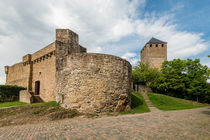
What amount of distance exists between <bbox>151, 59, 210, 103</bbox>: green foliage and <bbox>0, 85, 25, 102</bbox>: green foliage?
24.1 meters

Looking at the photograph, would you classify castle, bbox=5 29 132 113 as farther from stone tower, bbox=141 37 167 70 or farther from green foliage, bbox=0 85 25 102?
stone tower, bbox=141 37 167 70

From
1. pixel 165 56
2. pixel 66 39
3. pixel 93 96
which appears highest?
pixel 165 56

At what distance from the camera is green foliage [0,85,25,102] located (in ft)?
53.8

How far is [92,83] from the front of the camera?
335 inches

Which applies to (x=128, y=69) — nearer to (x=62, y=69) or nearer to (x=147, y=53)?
(x=62, y=69)

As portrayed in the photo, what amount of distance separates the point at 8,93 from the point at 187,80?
1116 inches

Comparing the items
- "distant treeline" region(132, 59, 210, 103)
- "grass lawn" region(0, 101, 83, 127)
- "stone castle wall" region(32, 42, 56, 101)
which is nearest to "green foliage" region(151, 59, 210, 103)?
"distant treeline" region(132, 59, 210, 103)

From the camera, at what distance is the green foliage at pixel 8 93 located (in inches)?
645

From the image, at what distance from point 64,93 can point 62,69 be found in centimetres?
187

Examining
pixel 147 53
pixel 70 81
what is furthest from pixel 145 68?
pixel 70 81

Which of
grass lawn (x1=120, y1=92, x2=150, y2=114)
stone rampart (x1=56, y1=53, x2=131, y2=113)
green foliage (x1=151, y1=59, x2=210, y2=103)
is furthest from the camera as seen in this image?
green foliage (x1=151, y1=59, x2=210, y2=103)

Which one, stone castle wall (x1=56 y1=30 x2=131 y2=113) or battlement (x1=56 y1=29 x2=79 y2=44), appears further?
battlement (x1=56 y1=29 x2=79 y2=44)

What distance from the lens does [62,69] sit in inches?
377

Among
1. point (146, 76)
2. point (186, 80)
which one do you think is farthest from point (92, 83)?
point (146, 76)
